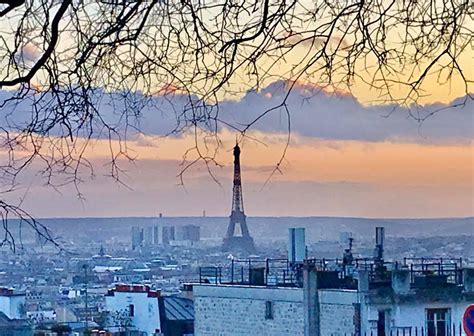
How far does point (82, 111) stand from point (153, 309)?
31.9 metres

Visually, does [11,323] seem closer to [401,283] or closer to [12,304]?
[12,304]

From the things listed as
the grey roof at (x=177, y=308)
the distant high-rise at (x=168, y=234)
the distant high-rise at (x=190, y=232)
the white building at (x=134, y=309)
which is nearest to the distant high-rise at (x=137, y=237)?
the distant high-rise at (x=168, y=234)

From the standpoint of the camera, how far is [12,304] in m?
37.3

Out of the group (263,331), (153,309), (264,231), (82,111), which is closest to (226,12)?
(82,111)

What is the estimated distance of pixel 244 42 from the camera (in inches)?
161

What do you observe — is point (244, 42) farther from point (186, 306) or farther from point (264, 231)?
point (264, 231)

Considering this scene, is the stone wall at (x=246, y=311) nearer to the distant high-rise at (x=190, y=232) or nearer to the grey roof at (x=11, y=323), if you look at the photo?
the grey roof at (x=11, y=323)

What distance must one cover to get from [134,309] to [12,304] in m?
3.47

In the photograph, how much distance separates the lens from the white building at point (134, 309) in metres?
35.7

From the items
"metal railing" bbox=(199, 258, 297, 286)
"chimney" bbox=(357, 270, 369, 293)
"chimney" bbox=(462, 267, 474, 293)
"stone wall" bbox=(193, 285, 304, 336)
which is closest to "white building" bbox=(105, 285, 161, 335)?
"metal railing" bbox=(199, 258, 297, 286)

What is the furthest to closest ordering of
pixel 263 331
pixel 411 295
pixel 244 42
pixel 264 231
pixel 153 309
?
1. pixel 264 231
2. pixel 153 309
3. pixel 263 331
4. pixel 411 295
5. pixel 244 42

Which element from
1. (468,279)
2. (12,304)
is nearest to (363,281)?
(468,279)

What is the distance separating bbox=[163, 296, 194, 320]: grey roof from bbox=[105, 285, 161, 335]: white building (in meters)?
0.43

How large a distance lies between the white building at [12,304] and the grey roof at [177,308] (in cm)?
415
